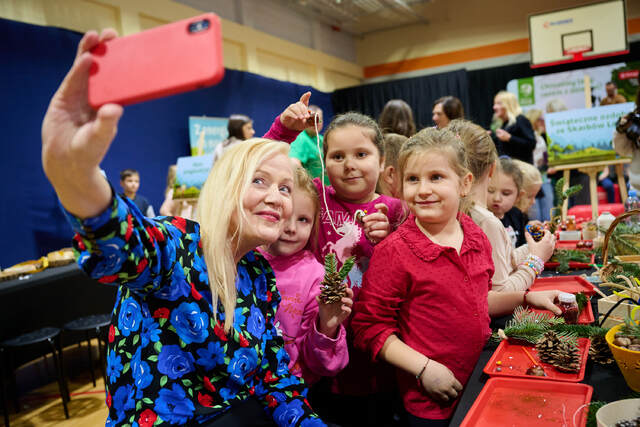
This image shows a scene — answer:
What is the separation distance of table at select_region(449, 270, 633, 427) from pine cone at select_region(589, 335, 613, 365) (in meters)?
0.01

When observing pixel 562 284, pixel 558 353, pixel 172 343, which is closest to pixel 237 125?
pixel 562 284

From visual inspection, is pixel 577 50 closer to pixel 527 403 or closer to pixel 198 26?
pixel 527 403

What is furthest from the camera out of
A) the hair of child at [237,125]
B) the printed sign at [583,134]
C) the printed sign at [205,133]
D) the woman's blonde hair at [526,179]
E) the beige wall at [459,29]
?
the beige wall at [459,29]

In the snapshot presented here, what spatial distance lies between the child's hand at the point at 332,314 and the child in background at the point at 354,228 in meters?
0.37

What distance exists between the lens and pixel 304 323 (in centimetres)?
148

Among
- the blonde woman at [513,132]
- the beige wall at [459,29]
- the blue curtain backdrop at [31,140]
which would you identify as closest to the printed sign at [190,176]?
the blue curtain backdrop at [31,140]

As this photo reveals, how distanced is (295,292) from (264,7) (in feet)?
30.4

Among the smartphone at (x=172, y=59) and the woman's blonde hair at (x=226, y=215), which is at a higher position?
the smartphone at (x=172, y=59)

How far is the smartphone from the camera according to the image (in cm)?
56

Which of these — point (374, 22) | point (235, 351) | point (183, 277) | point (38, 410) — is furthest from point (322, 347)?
point (374, 22)

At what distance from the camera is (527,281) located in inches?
74.5

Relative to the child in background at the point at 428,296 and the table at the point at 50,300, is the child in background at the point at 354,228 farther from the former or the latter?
the table at the point at 50,300

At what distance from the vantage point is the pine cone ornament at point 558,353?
1153mm

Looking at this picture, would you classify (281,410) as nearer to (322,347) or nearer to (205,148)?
(322,347)
